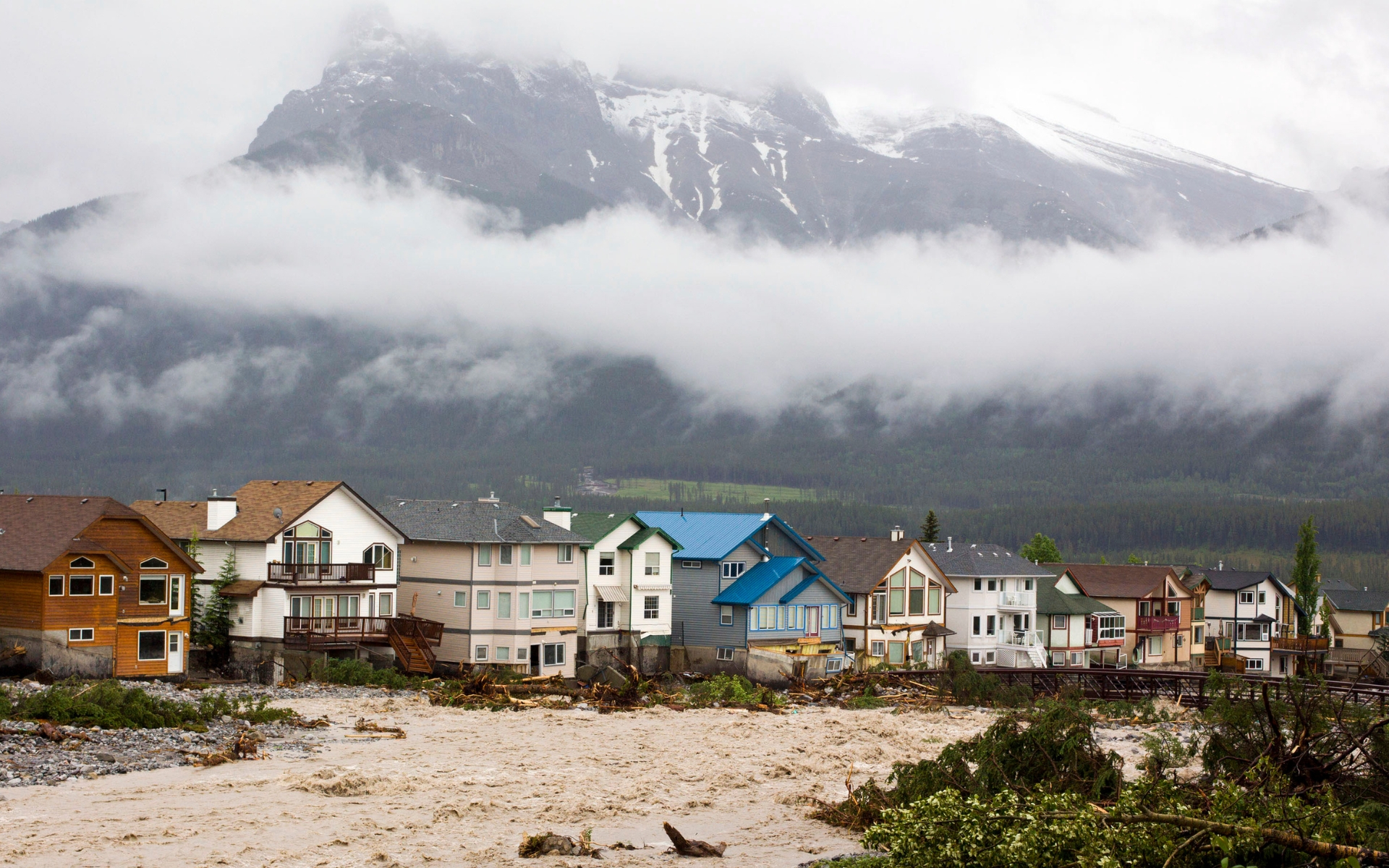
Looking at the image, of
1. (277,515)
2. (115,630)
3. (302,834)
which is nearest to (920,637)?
(277,515)

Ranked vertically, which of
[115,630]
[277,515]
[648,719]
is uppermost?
[277,515]

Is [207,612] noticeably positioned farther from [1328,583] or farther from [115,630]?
[1328,583]

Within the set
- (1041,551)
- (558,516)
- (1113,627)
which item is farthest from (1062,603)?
(558,516)

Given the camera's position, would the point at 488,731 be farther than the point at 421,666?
No

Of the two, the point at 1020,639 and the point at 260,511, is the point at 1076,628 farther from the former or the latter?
the point at 260,511

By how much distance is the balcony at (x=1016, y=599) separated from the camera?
302 ft

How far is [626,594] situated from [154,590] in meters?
26.6

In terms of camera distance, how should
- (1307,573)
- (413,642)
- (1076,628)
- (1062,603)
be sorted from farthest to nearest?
(1307,573) < (1076,628) < (1062,603) < (413,642)

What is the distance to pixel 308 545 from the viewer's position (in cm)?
6481

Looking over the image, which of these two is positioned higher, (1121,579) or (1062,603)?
(1121,579)

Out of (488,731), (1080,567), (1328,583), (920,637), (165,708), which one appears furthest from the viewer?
(1328,583)

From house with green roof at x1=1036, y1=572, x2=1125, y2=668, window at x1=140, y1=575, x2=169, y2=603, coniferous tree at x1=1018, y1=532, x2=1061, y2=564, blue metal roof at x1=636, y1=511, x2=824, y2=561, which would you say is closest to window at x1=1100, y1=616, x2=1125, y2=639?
house with green roof at x1=1036, y1=572, x2=1125, y2=668

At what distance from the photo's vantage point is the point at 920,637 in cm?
8531

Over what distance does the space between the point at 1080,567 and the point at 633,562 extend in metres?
47.6
